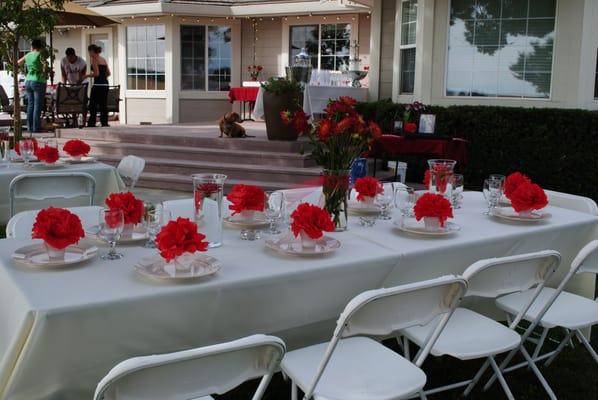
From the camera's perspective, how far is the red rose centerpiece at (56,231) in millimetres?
2318

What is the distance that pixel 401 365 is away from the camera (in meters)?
2.41

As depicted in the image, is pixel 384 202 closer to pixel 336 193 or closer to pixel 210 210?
pixel 336 193

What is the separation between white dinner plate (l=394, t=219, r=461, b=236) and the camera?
2953mm

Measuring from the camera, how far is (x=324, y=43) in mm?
13727

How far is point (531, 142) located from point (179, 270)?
709 cm

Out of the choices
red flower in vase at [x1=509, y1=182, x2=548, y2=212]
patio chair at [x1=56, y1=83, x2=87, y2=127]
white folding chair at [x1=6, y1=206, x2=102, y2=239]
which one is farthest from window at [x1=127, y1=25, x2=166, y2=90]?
red flower in vase at [x1=509, y1=182, x2=548, y2=212]

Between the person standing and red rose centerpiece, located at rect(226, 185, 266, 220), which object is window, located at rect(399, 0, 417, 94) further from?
red rose centerpiece, located at rect(226, 185, 266, 220)

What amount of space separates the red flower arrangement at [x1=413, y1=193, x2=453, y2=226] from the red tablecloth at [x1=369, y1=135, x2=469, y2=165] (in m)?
4.79

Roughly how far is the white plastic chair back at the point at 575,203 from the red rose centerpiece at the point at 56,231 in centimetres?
293

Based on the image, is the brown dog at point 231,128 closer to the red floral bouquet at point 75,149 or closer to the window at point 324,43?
the red floral bouquet at point 75,149

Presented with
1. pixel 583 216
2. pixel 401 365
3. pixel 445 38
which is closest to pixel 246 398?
pixel 401 365

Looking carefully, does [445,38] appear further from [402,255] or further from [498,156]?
[402,255]

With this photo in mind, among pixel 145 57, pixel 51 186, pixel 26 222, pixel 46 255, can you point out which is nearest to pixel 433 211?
pixel 46 255

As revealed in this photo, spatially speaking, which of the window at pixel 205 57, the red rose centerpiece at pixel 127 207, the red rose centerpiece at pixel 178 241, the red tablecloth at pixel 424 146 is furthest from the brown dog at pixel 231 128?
the red rose centerpiece at pixel 178 241
